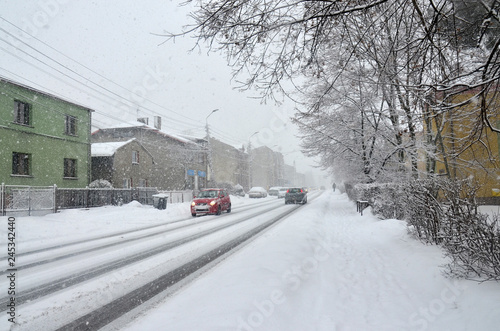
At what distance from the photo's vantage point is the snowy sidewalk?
10.9ft

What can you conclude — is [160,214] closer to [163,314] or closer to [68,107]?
[68,107]

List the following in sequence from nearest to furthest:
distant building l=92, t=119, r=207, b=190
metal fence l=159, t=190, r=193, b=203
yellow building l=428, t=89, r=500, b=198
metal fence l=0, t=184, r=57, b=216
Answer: yellow building l=428, t=89, r=500, b=198, metal fence l=0, t=184, r=57, b=216, metal fence l=159, t=190, r=193, b=203, distant building l=92, t=119, r=207, b=190

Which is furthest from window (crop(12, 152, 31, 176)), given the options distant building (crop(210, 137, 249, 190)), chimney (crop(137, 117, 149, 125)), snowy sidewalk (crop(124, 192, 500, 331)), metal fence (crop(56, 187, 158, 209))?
distant building (crop(210, 137, 249, 190))

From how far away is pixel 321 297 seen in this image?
14.1ft

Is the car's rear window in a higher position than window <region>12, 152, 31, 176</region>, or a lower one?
lower

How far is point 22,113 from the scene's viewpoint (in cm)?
1961

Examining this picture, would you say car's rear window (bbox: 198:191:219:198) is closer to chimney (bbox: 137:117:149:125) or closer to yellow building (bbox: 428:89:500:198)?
yellow building (bbox: 428:89:500:198)

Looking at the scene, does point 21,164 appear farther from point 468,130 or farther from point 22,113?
point 468,130

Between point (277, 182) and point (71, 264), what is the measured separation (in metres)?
84.9

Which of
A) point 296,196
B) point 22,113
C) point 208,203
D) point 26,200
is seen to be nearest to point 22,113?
point 22,113

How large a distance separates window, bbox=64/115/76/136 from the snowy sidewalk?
22.3m

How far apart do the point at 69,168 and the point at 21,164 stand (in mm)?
3818

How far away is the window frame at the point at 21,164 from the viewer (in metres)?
18.7

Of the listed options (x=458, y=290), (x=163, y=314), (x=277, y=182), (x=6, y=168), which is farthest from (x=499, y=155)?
(x=277, y=182)
